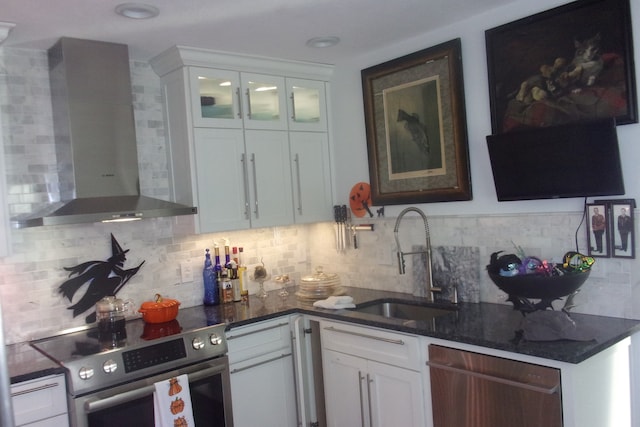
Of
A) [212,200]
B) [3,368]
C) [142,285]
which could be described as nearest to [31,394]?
[142,285]

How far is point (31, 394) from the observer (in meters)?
2.28

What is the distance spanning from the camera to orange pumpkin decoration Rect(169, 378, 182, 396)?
2535 millimetres

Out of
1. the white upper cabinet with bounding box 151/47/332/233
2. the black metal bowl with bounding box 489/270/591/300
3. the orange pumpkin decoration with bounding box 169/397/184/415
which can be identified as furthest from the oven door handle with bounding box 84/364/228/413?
the black metal bowl with bounding box 489/270/591/300

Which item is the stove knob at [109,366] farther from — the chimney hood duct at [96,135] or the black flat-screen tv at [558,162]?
the black flat-screen tv at [558,162]

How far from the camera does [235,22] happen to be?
2.71 metres

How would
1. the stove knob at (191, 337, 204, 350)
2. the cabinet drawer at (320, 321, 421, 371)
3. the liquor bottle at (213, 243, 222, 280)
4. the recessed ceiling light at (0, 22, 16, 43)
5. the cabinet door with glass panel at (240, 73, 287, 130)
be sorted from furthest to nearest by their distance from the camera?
the liquor bottle at (213, 243, 222, 280)
the cabinet door with glass panel at (240, 73, 287, 130)
the stove knob at (191, 337, 204, 350)
the cabinet drawer at (320, 321, 421, 371)
the recessed ceiling light at (0, 22, 16, 43)

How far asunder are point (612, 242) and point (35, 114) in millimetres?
2955

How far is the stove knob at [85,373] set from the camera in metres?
2.35

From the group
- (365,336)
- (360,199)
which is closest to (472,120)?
(360,199)

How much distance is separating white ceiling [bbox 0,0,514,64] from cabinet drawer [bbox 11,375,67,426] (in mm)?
1600

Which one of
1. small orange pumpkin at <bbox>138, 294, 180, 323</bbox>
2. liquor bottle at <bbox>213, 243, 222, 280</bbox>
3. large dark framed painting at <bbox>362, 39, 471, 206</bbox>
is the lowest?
small orange pumpkin at <bbox>138, 294, 180, 323</bbox>

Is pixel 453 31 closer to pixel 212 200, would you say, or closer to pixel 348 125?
pixel 348 125

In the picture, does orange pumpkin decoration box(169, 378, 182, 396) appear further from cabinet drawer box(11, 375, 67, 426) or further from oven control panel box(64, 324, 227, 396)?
cabinet drawer box(11, 375, 67, 426)

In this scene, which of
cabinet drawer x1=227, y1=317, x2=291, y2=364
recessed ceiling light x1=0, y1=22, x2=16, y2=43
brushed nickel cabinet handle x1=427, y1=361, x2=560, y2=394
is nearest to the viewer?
brushed nickel cabinet handle x1=427, y1=361, x2=560, y2=394
